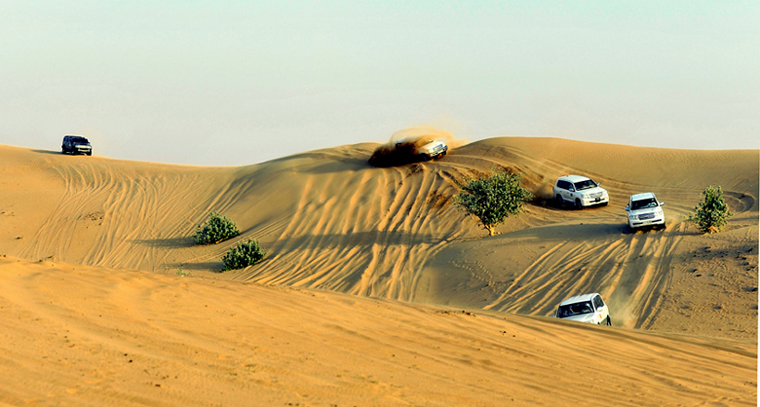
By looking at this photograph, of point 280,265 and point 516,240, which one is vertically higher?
point 516,240

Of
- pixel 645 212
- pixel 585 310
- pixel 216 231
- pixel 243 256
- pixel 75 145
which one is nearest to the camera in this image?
pixel 585 310

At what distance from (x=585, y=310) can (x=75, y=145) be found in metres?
41.7

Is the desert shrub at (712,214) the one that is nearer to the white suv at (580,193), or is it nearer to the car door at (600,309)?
the white suv at (580,193)

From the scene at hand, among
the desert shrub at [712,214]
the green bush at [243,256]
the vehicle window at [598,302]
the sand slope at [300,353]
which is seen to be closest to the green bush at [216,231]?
the green bush at [243,256]

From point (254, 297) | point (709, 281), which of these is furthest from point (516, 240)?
point (254, 297)

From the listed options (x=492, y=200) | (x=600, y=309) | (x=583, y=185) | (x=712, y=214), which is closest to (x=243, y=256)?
(x=492, y=200)

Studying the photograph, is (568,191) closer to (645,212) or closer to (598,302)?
(645,212)

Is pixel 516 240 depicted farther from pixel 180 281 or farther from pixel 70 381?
pixel 70 381

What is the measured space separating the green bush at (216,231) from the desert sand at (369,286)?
79 cm

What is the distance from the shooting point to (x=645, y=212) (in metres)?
21.3

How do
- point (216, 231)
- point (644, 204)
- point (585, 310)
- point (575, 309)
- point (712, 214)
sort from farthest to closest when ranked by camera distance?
1. point (216, 231)
2. point (644, 204)
3. point (712, 214)
4. point (575, 309)
5. point (585, 310)

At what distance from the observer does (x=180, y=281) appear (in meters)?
11.2

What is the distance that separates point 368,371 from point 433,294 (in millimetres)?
13027

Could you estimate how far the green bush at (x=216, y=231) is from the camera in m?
28.0
